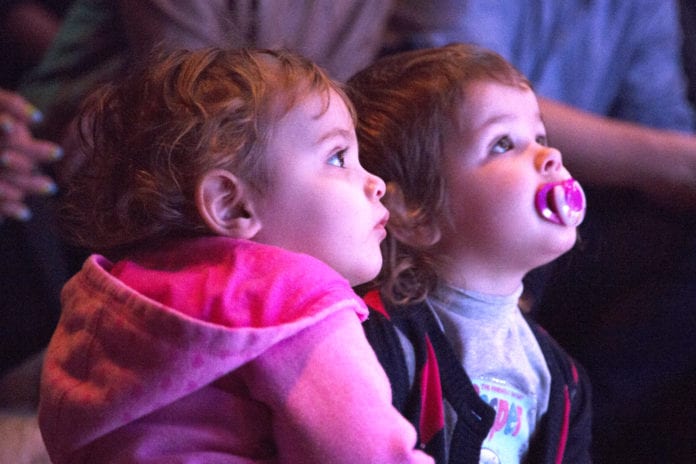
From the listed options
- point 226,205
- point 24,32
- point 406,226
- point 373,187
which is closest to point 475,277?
point 406,226

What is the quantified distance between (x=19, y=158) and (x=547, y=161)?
75 centimetres

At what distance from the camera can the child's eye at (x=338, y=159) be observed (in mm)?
690

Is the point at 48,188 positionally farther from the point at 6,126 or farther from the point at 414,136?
the point at 414,136

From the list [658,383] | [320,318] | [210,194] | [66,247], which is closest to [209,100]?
[210,194]

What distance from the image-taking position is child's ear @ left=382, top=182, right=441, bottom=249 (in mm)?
869

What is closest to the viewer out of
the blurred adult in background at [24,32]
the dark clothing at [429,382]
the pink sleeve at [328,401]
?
the pink sleeve at [328,401]

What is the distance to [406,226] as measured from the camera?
872 millimetres

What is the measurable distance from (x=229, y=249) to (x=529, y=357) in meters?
0.44

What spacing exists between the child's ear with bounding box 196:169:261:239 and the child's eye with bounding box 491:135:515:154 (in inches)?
12.2

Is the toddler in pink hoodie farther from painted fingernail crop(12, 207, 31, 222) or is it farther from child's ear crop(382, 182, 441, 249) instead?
painted fingernail crop(12, 207, 31, 222)

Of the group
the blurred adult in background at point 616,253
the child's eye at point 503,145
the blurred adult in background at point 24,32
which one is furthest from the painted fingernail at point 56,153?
the child's eye at point 503,145

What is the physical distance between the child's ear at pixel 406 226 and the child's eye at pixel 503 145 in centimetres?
11

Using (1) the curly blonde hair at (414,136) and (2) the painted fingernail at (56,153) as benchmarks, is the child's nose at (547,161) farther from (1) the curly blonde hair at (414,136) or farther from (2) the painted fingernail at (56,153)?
(2) the painted fingernail at (56,153)

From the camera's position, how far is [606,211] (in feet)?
3.74
